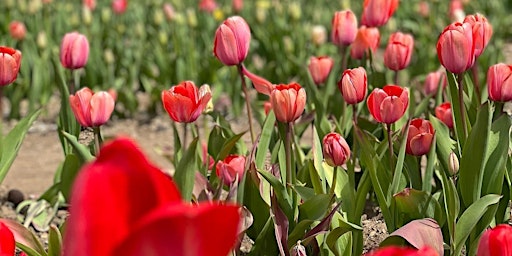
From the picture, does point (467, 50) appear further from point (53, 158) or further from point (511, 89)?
point (53, 158)

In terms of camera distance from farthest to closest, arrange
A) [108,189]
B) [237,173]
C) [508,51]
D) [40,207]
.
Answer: [508,51]
[40,207]
[237,173]
[108,189]

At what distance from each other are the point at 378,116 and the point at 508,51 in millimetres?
4861

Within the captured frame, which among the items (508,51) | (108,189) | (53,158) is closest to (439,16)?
(508,51)

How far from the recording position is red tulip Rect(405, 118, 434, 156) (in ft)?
6.96

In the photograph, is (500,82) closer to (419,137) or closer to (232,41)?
(419,137)

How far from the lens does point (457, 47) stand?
200cm

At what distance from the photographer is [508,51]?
6.58m

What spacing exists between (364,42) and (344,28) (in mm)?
174

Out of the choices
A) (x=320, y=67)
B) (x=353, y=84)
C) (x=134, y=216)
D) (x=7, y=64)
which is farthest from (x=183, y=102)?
(x=134, y=216)

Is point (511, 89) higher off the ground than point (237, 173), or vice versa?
point (511, 89)

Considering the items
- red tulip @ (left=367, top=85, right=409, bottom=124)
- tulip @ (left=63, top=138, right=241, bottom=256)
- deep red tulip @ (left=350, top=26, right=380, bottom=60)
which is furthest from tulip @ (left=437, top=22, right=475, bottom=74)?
tulip @ (left=63, top=138, right=241, bottom=256)

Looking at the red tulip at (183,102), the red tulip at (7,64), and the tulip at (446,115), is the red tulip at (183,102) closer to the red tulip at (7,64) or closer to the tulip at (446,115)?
the red tulip at (7,64)

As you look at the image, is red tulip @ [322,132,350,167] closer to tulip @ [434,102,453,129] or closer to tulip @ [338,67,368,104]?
tulip @ [338,67,368,104]

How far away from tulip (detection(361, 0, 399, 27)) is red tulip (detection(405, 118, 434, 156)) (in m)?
0.70
